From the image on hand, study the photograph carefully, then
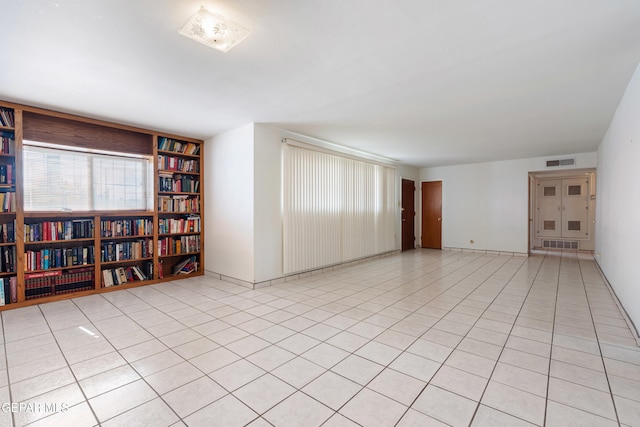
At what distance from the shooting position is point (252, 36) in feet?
7.25

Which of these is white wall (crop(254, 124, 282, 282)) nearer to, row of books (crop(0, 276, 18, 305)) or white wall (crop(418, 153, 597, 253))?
row of books (crop(0, 276, 18, 305))

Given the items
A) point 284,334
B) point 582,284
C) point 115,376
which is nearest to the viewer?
point 115,376

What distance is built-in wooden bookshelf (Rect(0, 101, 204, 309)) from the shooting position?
368 centimetres

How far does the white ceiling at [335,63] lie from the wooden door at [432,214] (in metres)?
4.39

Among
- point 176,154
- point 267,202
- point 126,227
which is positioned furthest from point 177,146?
point 267,202

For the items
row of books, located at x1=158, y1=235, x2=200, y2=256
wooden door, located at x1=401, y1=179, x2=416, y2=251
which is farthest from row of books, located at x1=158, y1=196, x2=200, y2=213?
wooden door, located at x1=401, y1=179, x2=416, y2=251

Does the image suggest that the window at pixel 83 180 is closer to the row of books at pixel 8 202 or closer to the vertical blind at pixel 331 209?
the row of books at pixel 8 202

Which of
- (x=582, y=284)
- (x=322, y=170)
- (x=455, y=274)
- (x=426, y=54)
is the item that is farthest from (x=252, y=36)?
(x=582, y=284)

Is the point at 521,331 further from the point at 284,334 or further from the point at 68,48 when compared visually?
the point at 68,48

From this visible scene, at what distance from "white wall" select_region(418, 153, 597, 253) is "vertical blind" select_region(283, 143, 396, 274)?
7.29 feet

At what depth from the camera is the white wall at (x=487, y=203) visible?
7398mm

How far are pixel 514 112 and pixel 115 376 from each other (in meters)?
5.15

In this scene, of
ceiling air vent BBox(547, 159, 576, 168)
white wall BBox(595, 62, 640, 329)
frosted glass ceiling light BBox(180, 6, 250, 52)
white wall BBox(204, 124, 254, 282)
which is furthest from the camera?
ceiling air vent BBox(547, 159, 576, 168)

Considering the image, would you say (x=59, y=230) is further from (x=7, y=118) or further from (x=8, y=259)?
(x=7, y=118)
